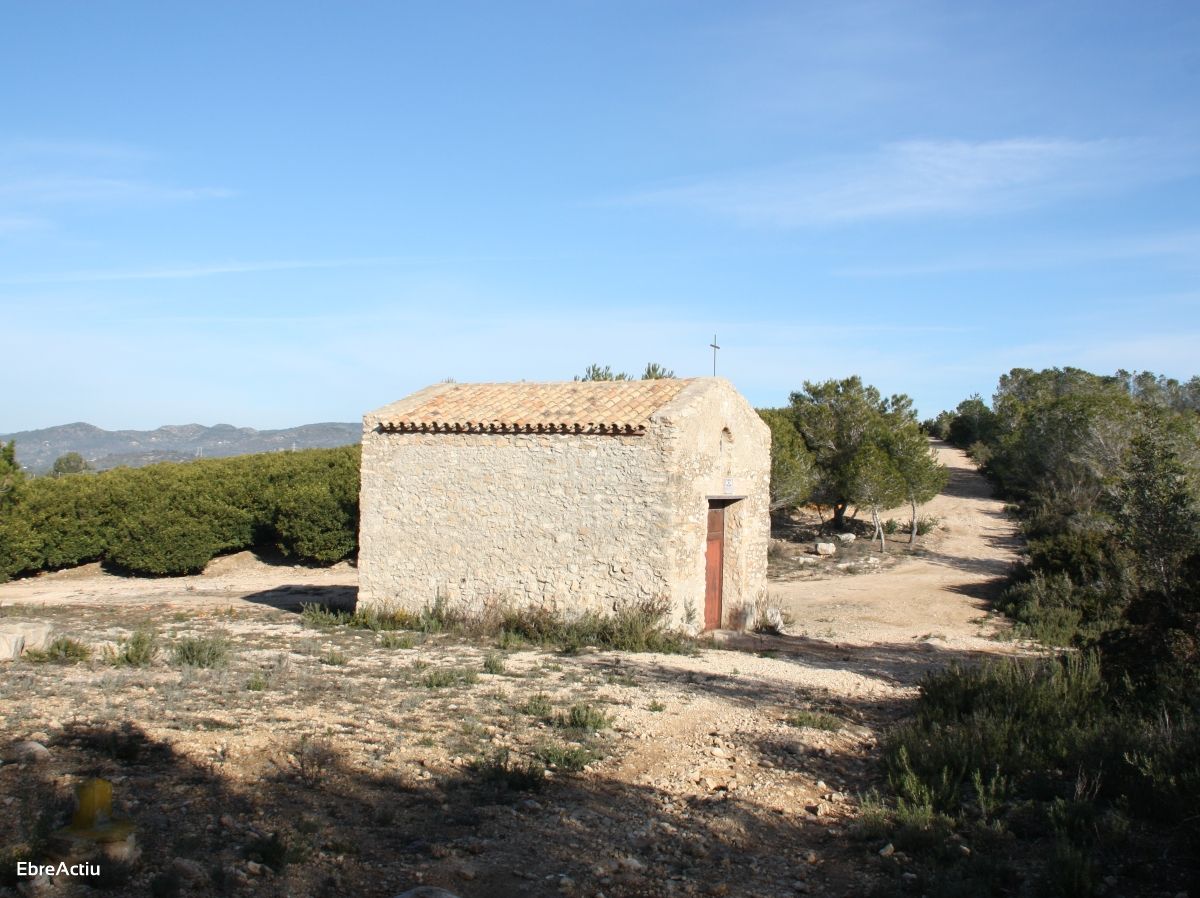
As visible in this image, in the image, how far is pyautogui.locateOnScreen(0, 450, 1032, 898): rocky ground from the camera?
517cm

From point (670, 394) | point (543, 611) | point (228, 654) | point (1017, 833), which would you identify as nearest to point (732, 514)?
point (670, 394)

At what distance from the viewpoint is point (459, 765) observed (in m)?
6.89

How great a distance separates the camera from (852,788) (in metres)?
7.15

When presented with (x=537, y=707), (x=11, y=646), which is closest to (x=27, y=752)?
(x=537, y=707)

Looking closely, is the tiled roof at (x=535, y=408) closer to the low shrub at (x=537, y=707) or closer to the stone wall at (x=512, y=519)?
the stone wall at (x=512, y=519)

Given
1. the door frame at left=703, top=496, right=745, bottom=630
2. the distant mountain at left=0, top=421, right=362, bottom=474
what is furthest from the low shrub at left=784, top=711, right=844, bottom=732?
the distant mountain at left=0, top=421, right=362, bottom=474

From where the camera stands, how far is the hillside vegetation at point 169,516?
928 inches

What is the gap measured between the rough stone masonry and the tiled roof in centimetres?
3

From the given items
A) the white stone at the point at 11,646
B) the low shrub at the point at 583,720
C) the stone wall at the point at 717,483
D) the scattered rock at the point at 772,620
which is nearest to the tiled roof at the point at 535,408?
the stone wall at the point at 717,483

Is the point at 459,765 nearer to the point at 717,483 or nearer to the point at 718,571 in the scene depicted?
the point at 717,483

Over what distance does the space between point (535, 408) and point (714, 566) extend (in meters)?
3.83

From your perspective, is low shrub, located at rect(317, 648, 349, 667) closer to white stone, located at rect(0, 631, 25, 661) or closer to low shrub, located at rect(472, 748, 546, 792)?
white stone, located at rect(0, 631, 25, 661)

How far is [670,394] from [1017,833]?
9.01 metres

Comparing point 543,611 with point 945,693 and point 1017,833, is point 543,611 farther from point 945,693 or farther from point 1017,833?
point 1017,833
